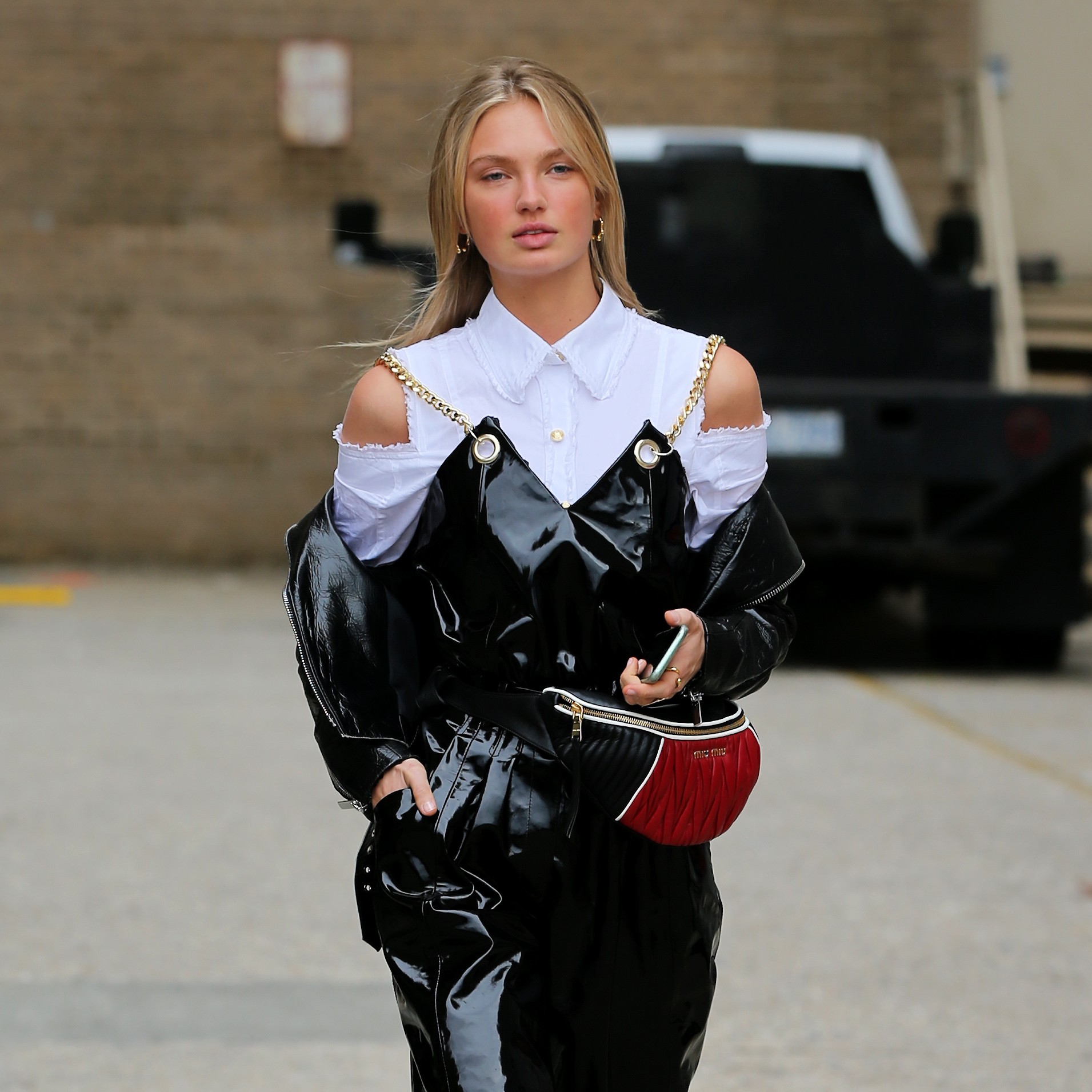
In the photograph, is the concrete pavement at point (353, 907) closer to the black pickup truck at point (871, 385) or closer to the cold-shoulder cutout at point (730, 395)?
the black pickup truck at point (871, 385)

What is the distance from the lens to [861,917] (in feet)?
16.7

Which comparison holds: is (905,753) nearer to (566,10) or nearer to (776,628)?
(776,628)

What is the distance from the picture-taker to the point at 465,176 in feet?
8.00

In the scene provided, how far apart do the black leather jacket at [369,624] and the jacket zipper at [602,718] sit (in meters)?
0.10

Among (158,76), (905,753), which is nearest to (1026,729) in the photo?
(905,753)

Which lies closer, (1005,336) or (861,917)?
(861,917)

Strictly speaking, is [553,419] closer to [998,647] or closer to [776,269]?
[776,269]

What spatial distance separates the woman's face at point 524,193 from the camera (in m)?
2.40

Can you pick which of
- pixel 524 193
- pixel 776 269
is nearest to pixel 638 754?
pixel 524 193

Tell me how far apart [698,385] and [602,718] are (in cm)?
42

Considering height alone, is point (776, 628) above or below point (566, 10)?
below

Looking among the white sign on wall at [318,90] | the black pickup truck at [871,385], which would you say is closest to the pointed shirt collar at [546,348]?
the black pickup truck at [871,385]

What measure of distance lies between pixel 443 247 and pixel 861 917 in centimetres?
303

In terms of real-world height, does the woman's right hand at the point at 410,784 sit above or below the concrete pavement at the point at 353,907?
above
